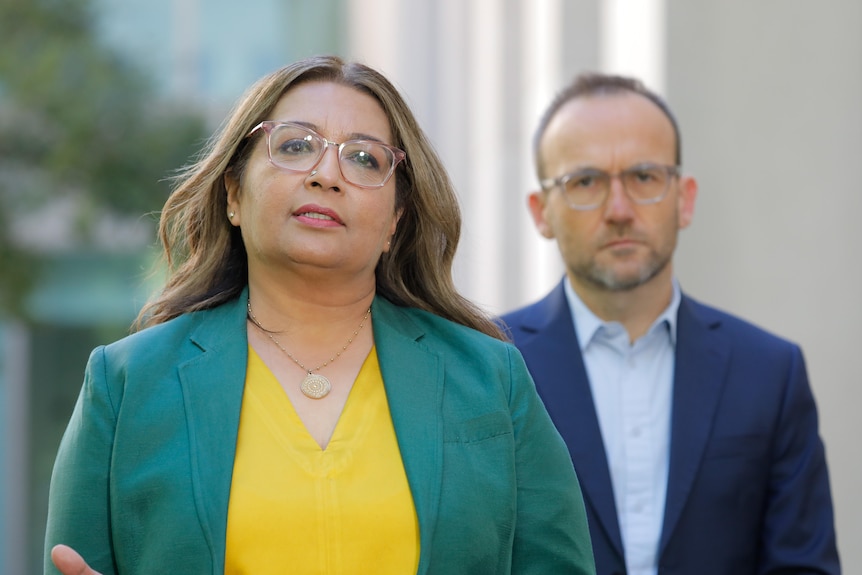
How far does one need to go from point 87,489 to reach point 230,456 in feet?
0.94

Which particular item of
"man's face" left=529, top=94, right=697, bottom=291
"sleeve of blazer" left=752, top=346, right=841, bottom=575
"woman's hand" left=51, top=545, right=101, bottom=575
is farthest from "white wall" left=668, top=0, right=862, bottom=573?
"woman's hand" left=51, top=545, right=101, bottom=575

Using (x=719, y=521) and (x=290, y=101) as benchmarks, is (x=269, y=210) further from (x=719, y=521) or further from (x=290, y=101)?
(x=719, y=521)

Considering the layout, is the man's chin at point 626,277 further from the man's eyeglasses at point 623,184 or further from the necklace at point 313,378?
the necklace at point 313,378

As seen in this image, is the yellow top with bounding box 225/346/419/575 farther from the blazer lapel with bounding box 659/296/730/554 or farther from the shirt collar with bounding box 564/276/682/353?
the shirt collar with bounding box 564/276/682/353

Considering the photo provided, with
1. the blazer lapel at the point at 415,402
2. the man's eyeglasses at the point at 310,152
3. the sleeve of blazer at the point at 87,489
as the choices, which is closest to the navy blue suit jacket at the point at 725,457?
the blazer lapel at the point at 415,402

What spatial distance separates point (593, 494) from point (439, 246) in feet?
2.99

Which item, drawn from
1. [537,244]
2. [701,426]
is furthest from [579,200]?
[537,244]

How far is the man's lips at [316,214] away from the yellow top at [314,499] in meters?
0.37

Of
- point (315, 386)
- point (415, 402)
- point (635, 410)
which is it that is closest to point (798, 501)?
point (635, 410)

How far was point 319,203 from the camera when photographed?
2863 millimetres

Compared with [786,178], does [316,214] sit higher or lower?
higher

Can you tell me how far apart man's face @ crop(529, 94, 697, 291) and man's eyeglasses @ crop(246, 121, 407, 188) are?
1278mm

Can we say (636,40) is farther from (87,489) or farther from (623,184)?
(87,489)

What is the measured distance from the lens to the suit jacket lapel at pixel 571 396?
12.1ft
